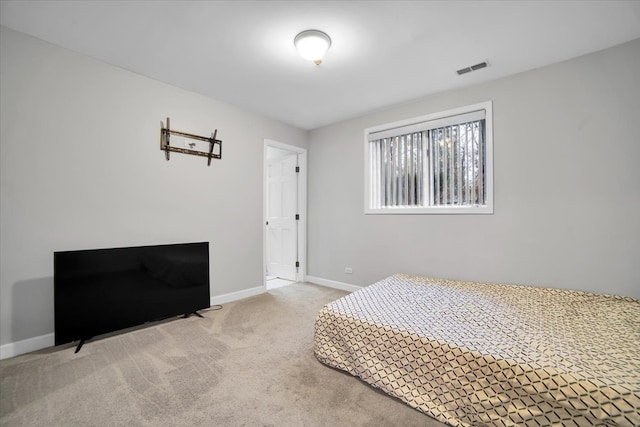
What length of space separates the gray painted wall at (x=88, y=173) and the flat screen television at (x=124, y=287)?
0.93 ft

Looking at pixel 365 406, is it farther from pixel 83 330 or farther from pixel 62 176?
pixel 62 176

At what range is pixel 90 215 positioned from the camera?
8.07ft

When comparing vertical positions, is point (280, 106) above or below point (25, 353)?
above

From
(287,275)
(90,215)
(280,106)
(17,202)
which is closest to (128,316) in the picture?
(90,215)

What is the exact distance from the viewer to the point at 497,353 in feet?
4.74

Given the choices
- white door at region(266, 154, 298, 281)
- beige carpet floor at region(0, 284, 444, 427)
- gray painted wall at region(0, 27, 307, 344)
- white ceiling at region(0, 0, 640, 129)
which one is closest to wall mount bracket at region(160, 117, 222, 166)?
gray painted wall at region(0, 27, 307, 344)

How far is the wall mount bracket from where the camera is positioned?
2.93 meters

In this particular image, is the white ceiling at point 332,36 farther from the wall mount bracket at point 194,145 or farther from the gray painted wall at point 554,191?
the wall mount bracket at point 194,145

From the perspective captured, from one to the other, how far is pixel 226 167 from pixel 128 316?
6.39ft

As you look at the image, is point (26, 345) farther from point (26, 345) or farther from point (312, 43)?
point (312, 43)

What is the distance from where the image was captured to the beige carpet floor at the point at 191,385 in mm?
1483


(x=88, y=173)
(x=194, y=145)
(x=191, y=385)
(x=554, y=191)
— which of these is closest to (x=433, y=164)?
(x=554, y=191)

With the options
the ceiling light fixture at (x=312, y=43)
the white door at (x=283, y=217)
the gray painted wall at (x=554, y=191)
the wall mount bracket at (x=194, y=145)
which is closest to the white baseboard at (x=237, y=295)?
the white door at (x=283, y=217)

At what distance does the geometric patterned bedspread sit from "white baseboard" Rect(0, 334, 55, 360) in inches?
89.7
